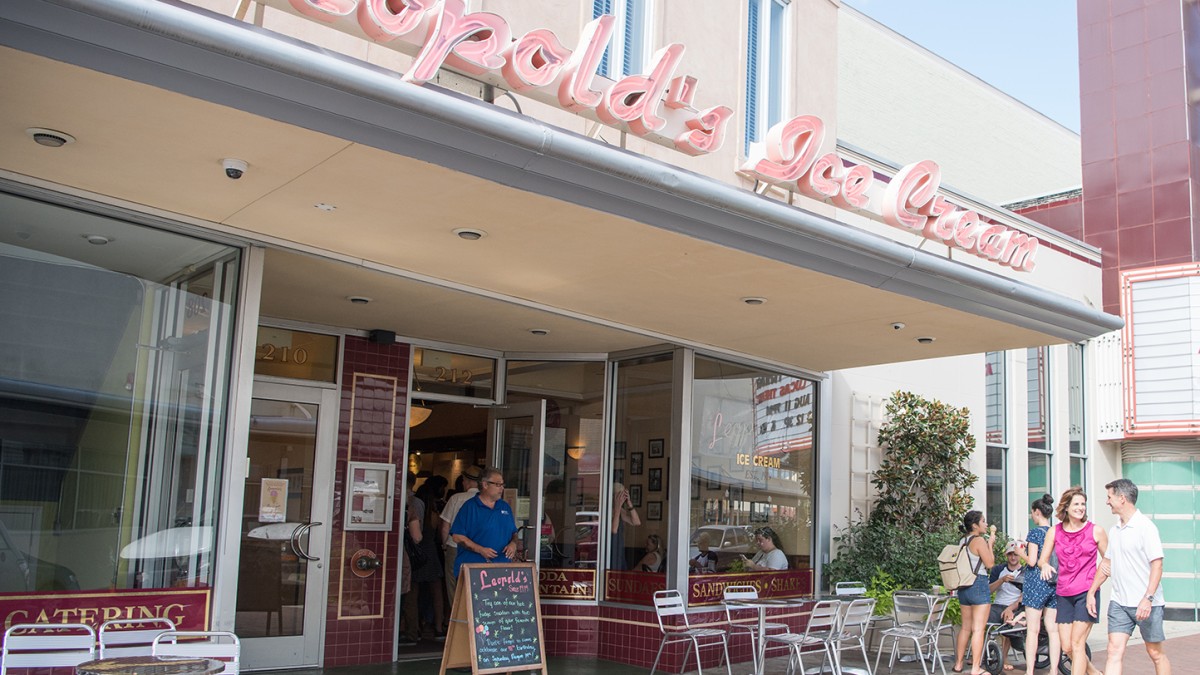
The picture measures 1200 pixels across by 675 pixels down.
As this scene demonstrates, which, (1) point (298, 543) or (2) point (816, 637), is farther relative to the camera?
(1) point (298, 543)

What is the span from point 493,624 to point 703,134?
153 inches

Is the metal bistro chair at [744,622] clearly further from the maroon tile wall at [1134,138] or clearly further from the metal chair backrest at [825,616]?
the maroon tile wall at [1134,138]

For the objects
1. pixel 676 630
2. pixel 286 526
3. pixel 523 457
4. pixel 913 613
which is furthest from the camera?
pixel 523 457

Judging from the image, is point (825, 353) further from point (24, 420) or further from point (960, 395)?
point (24, 420)

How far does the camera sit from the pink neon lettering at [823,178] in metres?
7.56

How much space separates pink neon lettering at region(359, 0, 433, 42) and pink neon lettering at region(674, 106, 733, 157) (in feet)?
6.20

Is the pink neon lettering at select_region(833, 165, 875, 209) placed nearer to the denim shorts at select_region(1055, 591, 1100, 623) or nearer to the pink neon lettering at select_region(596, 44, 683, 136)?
the pink neon lettering at select_region(596, 44, 683, 136)

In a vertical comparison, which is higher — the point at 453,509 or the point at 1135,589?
the point at 453,509

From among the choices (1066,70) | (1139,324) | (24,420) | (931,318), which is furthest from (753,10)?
(1066,70)

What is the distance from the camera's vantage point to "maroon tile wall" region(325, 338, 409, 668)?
29.7 feet

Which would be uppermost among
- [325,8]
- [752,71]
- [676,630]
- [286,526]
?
[752,71]

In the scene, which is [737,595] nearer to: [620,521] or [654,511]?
[654,511]

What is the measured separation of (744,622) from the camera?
9.26 m

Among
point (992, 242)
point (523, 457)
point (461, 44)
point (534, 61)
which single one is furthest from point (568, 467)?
point (461, 44)
